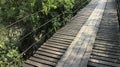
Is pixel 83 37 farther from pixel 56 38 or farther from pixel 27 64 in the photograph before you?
pixel 27 64

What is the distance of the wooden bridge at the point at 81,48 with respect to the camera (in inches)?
203

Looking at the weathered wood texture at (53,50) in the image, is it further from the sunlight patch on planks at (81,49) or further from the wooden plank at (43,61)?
the sunlight patch on planks at (81,49)

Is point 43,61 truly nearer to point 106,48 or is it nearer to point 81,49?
point 81,49

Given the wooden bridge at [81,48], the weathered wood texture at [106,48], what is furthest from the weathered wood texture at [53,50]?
the weathered wood texture at [106,48]

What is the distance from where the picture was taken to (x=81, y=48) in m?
6.15

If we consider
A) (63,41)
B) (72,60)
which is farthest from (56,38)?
(72,60)

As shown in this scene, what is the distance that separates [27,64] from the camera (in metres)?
5.23

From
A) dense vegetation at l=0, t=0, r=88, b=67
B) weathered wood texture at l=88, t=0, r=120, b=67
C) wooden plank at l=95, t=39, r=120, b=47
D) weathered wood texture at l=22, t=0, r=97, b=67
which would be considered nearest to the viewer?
weathered wood texture at l=88, t=0, r=120, b=67

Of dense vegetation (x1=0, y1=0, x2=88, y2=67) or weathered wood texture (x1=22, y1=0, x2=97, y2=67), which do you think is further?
dense vegetation (x1=0, y1=0, x2=88, y2=67)

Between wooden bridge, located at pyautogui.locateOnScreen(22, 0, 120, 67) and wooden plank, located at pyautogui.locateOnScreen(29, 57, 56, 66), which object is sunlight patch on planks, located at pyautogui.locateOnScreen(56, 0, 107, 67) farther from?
wooden plank, located at pyautogui.locateOnScreen(29, 57, 56, 66)

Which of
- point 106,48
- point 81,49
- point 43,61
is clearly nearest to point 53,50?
point 43,61

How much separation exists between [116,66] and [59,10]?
708 centimetres

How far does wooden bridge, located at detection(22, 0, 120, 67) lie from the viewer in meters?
5.16

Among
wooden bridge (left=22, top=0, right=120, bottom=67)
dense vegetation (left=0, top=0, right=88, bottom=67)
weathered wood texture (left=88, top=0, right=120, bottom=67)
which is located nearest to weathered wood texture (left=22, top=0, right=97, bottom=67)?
wooden bridge (left=22, top=0, right=120, bottom=67)
